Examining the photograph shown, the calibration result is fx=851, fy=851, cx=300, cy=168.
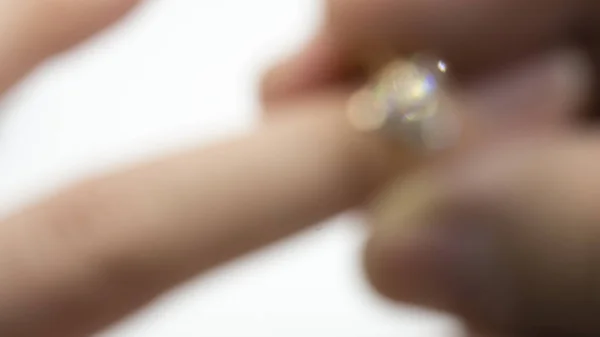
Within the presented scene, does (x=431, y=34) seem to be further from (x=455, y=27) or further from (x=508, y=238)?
(x=508, y=238)

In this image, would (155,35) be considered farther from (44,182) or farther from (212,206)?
(212,206)

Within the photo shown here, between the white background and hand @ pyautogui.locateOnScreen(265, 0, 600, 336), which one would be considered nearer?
hand @ pyautogui.locateOnScreen(265, 0, 600, 336)

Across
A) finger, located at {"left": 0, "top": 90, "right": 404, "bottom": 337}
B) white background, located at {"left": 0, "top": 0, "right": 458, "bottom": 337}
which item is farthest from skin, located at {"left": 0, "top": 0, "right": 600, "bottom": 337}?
white background, located at {"left": 0, "top": 0, "right": 458, "bottom": 337}

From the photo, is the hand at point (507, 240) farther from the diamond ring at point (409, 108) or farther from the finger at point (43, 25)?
the finger at point (43, 25)

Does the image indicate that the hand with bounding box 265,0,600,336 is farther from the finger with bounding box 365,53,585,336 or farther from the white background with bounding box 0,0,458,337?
the white background with bounding box 0,0,458,337

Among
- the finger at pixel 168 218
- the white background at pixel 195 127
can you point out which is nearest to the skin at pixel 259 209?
the finger at pixel 168 218

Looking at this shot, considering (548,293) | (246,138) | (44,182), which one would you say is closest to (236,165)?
(246,138)
